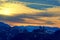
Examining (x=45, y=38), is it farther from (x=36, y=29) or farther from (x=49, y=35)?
(x=36, y=29)

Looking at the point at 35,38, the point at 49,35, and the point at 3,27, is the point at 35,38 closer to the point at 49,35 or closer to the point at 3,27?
the point at 49,35

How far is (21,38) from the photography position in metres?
137

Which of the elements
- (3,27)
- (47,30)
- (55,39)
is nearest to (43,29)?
(47,30)

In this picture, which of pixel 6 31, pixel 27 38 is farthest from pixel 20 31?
pixel 6 31

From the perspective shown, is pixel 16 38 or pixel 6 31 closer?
pixel 16 38

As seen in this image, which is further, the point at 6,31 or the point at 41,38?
the point at 6,31

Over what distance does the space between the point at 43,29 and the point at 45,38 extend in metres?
10.1

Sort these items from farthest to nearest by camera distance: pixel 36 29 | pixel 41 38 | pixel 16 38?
pixel 36 29
pixel 41 38
pixel 16 38

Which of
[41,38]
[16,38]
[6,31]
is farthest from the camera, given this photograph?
[6,31]

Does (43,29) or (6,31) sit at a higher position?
(43,29)

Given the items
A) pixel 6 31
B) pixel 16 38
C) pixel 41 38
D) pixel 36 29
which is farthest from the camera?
pixel 6 31

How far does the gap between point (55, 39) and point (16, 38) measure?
17203 mm

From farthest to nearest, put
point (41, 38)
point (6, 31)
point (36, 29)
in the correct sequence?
1. point (6, 31)
2. point (36, 29)
3. point (41, 38)

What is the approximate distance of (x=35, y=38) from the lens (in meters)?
139
